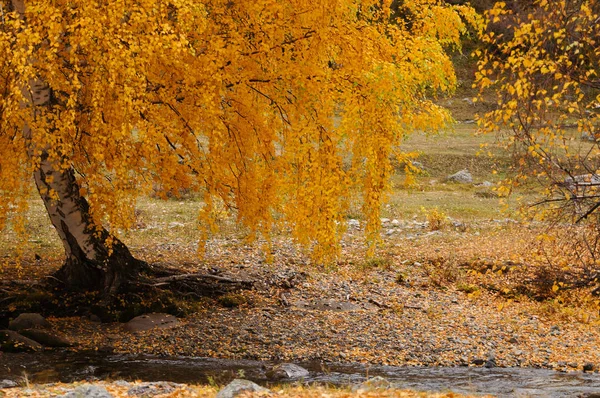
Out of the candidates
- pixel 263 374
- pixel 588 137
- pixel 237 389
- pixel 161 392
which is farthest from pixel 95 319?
pixel 588 137

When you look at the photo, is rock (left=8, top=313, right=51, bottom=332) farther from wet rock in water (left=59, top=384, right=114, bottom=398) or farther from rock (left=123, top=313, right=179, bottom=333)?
wet rock in water (left=59, top=384, right=114, bottom=398)

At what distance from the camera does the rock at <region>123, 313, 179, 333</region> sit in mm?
11688

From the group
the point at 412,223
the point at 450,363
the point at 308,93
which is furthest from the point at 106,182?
the point at 412,223

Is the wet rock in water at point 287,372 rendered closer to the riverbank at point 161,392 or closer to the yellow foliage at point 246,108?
the yellow foliage at point 246,108

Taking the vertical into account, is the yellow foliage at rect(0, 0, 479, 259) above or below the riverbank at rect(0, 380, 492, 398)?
above

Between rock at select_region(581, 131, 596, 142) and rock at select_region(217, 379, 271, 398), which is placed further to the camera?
rock at select_region(581, 131, 596, 142)

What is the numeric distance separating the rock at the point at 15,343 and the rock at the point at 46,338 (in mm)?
89

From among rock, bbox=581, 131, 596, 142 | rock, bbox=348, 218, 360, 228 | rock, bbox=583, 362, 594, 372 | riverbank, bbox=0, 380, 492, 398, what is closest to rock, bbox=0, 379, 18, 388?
riverbank, bbox=0, 380, 492, 398

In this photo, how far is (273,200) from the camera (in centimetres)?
1114

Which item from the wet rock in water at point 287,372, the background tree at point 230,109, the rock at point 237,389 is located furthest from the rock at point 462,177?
the rock at point 237,389

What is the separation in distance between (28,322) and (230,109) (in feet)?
15.6

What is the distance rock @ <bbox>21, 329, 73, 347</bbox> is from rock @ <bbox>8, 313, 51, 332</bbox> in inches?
10.8

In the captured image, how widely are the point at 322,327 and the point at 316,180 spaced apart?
3055mm

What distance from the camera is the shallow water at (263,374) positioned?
9398 mm
